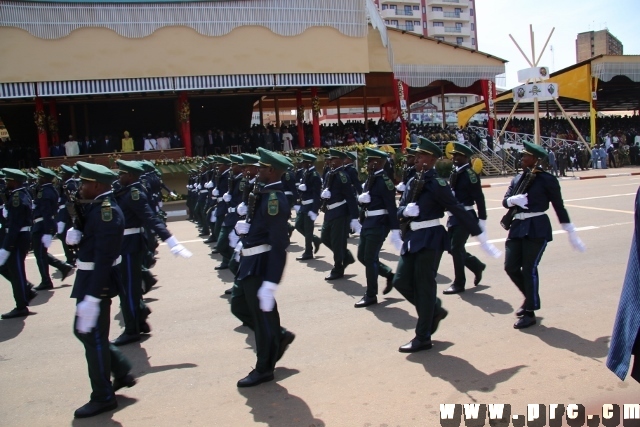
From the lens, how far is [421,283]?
551 centimetres

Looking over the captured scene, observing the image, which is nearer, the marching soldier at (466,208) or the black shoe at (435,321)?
the black shoe at (435,321)

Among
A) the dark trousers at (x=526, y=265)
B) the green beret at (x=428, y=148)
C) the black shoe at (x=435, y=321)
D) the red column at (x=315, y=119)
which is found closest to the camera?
the black shoe at (x=435, y=321)

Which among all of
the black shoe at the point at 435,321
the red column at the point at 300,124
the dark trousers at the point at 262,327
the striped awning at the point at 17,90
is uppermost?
the striped awning at the point at 17,90

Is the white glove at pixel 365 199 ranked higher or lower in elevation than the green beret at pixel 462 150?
lower

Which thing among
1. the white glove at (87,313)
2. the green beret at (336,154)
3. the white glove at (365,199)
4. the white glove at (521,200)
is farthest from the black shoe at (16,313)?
the white glove at (521,200)

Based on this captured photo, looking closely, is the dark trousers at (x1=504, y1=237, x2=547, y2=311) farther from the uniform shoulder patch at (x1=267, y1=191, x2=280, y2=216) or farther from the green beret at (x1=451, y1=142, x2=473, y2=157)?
the uniform shoulder patch at (x1=267, y1=191, x2=280, y2=216)

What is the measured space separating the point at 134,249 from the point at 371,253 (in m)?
2.74

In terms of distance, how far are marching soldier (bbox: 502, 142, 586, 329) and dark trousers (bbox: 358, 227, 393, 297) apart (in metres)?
1.59

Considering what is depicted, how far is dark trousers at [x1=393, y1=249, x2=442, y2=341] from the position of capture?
548 centimetres

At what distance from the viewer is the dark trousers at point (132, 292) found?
20.5 ft

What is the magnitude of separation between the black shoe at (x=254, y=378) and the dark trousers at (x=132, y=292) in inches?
75.6

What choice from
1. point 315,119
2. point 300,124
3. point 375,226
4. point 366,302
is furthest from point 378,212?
point 300,124

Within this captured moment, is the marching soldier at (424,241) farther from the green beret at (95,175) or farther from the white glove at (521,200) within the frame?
the green beret at (95,175)

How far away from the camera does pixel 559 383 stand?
459cm
